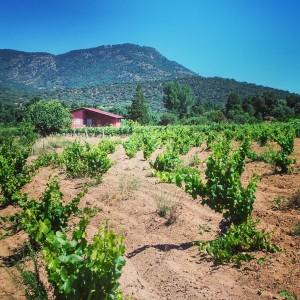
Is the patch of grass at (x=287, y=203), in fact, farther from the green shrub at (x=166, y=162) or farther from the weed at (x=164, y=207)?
the green shrub at (x=166, y=162)

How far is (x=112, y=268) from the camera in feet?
12.3

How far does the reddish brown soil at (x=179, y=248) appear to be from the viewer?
512cm

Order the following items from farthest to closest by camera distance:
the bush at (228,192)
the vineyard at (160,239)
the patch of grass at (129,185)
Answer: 1. the patch of grass at (129,185)
2. the bush at (228,192)
3. the vineyard at (160,239)

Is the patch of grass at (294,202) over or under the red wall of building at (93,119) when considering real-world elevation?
over

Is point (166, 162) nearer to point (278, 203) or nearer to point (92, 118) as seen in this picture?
point (278, 203)

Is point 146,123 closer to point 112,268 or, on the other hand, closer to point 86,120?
point 86,120

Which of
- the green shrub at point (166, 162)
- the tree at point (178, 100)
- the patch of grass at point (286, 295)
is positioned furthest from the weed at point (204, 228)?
the tree at point (178, 100)

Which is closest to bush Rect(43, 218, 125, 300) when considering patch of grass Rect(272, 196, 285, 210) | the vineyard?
the vineyard

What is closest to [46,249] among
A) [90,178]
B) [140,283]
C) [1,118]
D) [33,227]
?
[33,227]

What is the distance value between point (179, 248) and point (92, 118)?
54378 millimetres

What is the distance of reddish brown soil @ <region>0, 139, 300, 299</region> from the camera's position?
16.8 ft

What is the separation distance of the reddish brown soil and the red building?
47723 mm

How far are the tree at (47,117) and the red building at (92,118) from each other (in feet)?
40.6

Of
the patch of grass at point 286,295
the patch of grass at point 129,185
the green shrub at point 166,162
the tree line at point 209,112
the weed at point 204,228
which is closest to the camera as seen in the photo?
the patch of grass at point 286,295
